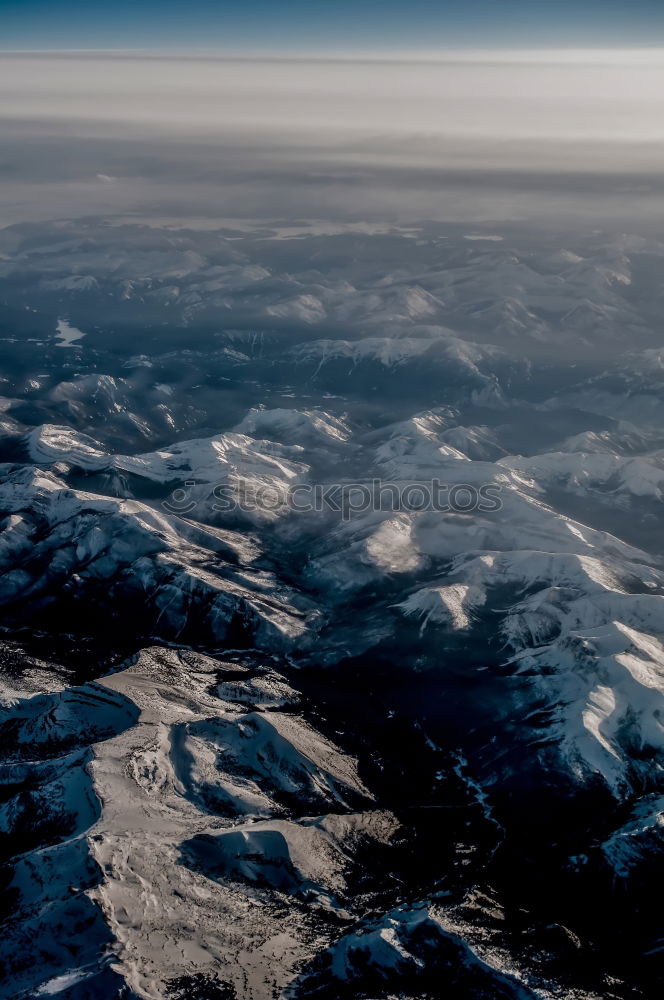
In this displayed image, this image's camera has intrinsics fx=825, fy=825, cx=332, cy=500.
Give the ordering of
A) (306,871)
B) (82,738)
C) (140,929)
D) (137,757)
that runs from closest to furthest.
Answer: (140,929)
(306,871)
(137,757)
(82,738)

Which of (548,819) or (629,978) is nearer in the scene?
(629,978)

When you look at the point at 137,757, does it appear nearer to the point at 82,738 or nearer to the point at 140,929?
the point at 82,738

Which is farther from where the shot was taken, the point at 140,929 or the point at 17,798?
the point at 17,798

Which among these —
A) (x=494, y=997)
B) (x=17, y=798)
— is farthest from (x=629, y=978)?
(x=17, y=798)

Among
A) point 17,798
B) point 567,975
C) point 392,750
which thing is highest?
point 17,798

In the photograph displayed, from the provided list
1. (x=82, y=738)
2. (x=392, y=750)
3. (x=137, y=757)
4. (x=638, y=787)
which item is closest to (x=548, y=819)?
(x=638, y=787)

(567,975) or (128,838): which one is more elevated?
(128,838)

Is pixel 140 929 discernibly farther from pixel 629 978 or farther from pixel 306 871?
pixel 629 978

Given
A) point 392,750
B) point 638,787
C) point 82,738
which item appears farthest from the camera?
point 392,750

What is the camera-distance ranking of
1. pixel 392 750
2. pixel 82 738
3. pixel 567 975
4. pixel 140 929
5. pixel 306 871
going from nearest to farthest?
1. pixel 140 929
2. pixel 567 975
3. pixel 306 871
4. pixel 82 738
5. pixel 392 750
